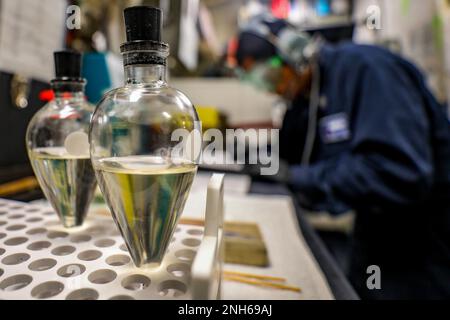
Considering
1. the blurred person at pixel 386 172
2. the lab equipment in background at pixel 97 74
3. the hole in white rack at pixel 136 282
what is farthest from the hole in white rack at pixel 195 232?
the blurred person at pixel 386 172

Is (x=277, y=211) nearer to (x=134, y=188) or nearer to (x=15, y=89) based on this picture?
(x=134, y=188)

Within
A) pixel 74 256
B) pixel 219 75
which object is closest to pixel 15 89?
pixel 74 256

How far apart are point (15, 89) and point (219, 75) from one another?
2.20m

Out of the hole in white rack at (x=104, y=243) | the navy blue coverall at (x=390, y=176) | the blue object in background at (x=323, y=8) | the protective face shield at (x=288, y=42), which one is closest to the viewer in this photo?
the hole in white rack at (x=104, y=243)

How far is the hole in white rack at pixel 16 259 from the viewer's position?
300 mm

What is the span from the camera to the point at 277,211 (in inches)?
36.0

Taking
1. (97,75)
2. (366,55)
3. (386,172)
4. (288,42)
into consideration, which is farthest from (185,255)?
(288,42)

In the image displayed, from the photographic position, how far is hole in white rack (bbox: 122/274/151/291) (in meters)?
0.27

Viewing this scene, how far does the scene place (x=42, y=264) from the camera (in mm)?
301

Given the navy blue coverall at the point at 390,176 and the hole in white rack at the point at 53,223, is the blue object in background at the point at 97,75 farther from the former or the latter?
the navy blue coverall at the point at 390,176

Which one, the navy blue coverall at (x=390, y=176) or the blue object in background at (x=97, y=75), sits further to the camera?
the navy blue coverall at (x=390, y=176)

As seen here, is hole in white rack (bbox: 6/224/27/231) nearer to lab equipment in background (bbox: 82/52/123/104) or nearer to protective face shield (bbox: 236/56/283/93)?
lab equipment in background (bbox: 82/52/123/104)

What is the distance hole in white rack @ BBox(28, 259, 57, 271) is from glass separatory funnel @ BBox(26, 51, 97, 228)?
9cm

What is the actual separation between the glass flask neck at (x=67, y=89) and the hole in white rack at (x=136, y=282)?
27 cm
